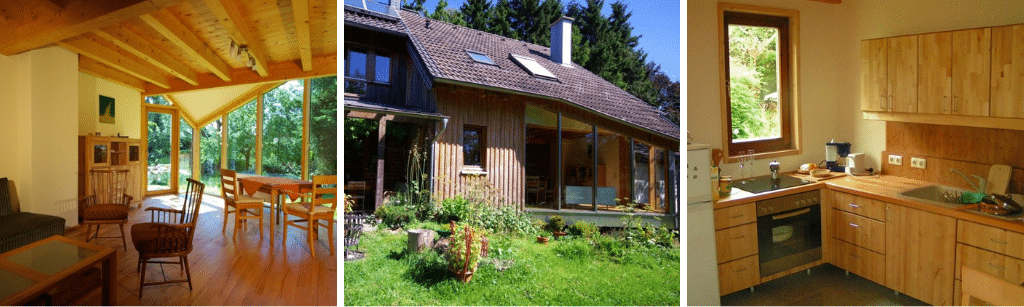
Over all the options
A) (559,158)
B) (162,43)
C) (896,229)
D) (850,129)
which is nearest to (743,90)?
(850,129)

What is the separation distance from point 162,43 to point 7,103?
3.35ft

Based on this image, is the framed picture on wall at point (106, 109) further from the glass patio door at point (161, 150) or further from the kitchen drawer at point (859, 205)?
the kitchen drawer at point (859, 205)

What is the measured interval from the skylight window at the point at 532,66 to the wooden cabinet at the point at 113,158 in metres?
2.74

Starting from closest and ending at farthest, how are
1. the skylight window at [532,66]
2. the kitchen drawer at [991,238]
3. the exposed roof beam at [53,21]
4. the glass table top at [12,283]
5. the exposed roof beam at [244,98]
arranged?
the glass table top at [12,283], the kitchen drawer at [991,238], the exposed roof beam at [53,21], the skylight window at [532,66], the exposed roof beam at [244,98]

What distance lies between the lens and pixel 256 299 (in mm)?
2771

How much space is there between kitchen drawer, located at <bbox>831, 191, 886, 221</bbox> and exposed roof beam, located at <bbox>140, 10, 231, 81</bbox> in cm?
419

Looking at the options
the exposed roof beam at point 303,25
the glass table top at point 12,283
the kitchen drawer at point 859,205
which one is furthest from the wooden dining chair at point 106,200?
the kitchen drawer at point 859,205

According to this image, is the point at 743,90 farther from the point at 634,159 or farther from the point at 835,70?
the point at 634,159

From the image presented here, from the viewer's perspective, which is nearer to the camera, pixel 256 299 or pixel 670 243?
pixel 256 299

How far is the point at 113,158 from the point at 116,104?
57 centimetres

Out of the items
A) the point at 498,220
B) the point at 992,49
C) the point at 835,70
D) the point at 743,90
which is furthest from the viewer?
the point at 835,70

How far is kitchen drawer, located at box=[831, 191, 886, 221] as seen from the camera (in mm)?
3047

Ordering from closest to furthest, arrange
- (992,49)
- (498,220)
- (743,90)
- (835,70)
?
(992,49) < (498,220) < (743,90) < (835,70)

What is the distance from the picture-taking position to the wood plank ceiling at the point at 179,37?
8.91 ft
